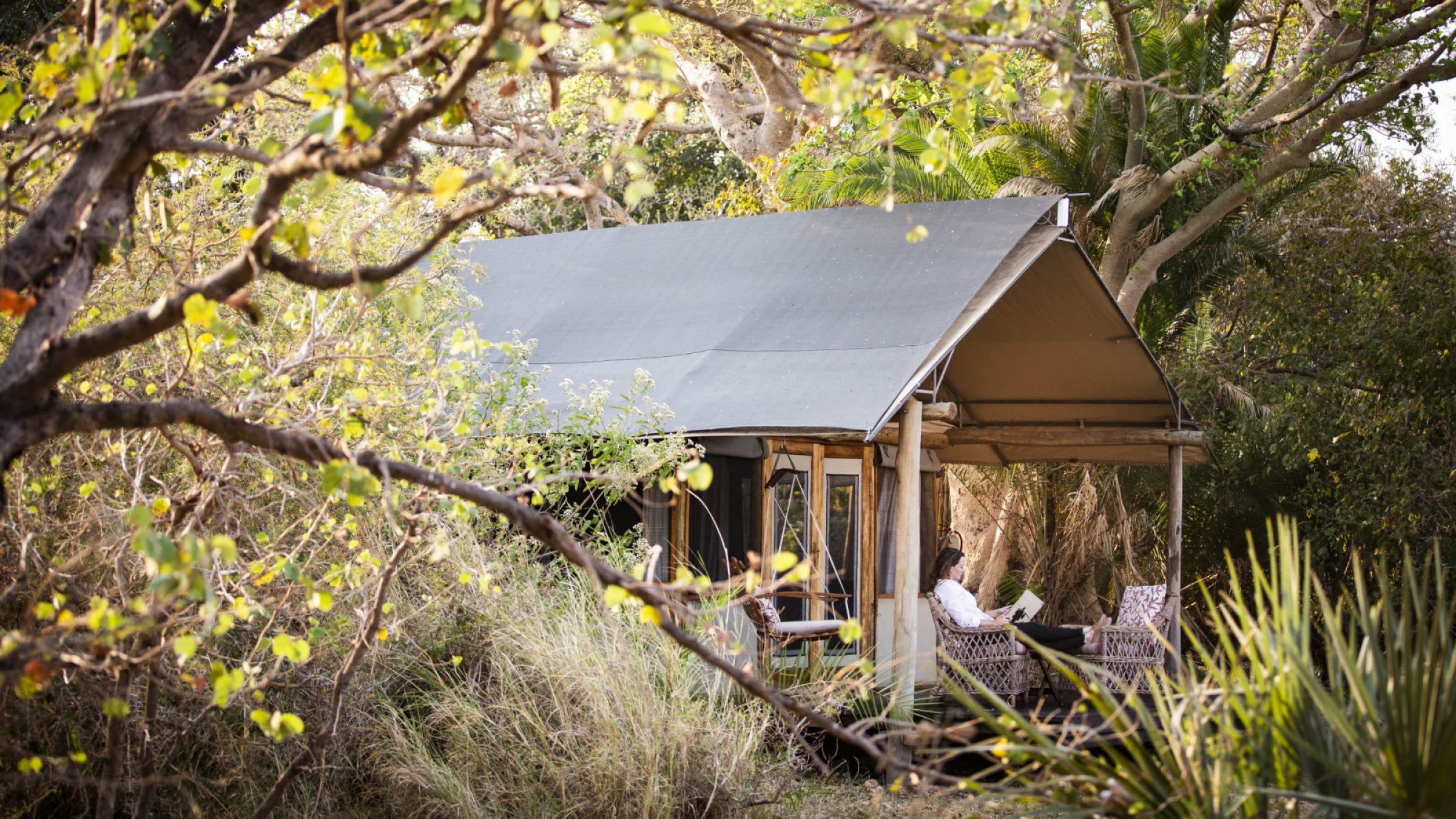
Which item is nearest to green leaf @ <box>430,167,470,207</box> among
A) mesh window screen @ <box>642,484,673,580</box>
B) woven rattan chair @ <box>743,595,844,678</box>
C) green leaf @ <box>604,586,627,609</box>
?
green leaf @ <box>604,586,627,609</box>

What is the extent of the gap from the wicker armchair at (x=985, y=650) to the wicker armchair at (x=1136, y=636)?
73 cm

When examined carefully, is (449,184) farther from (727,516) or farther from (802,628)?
(727,516)

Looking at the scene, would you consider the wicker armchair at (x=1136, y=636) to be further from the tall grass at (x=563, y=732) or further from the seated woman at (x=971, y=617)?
the tall grass at (x=563, y=732)

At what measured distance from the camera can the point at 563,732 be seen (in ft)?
19.3

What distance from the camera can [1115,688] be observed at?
8.95 meters

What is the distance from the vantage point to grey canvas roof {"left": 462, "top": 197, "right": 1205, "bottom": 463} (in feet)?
27.0

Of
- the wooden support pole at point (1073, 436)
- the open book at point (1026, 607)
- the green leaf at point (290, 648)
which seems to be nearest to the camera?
the green leaf at point (290, 648)

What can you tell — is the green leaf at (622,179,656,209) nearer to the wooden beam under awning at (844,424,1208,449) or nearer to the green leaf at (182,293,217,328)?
the green leaf at (182,293,217,328)

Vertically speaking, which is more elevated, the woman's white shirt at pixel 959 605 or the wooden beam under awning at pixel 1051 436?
the wooden beam under awning at pixel 1051 436

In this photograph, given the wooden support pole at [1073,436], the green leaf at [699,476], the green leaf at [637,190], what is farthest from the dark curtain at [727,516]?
the green leaf at [637,190]

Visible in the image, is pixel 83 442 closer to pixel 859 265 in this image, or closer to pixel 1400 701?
pixel 1400 701

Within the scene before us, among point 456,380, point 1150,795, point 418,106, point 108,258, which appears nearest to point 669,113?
point 418,106

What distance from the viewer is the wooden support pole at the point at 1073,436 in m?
10.3

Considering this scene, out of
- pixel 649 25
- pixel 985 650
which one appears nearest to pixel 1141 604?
pixel 985 650
